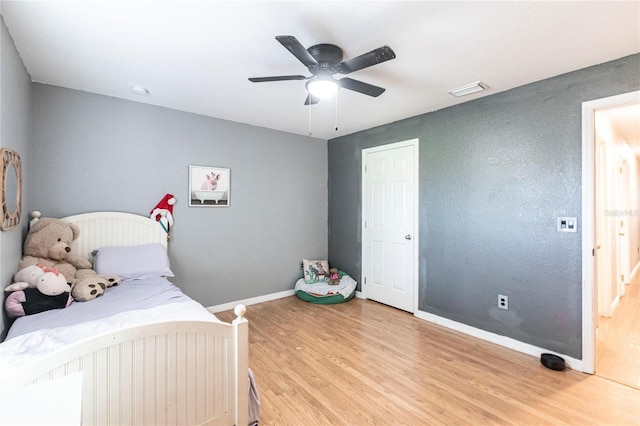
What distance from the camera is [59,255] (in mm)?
2395

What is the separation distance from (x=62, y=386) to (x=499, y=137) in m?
3.33

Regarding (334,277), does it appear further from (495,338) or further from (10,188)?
(10,188)

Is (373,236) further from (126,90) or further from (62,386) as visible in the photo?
(62,386)

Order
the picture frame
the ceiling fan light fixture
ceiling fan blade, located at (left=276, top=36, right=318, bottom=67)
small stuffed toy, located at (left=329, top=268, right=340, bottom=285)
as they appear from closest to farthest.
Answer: ceiling fan blade, located at (left=276, top=36, right=318, bottom=67)
the picture frame
the ceiling fan light fixture
small stuffed toy, located at (left=329, top=268, right=340, bottom=285)

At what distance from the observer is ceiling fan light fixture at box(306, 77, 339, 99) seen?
1953 millimetres

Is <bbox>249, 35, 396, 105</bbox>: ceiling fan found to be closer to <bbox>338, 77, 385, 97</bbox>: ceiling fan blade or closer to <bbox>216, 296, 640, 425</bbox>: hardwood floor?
<bbox>338, 77, 385, 97</bbox>: ceiling fan blade

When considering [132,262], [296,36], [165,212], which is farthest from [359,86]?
[132,262]

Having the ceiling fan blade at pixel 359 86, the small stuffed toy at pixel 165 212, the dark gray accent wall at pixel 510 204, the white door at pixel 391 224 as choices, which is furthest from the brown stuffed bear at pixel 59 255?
the dark gray accent wall at pixel 510 204

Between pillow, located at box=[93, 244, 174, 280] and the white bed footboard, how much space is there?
63.6 inches

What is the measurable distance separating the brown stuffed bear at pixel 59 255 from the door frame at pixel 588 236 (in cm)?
372

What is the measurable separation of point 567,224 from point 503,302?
2.90 feet

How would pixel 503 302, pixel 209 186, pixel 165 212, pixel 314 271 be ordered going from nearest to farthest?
pixel 503 302
pixel 165 212
pixel 209 186
pixel 314 271

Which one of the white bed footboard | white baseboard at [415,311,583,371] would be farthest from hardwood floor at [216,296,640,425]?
the white bed footboard

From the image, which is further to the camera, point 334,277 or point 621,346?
point 334,277
